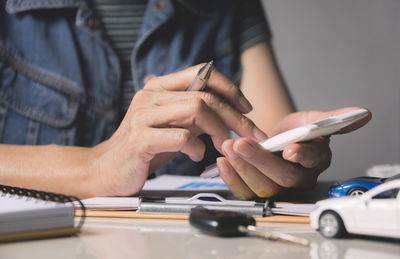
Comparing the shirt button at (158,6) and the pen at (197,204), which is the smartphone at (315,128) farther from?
the shirt button at (158,6)

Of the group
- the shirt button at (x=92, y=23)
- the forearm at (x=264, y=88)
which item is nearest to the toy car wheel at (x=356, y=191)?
the forearm at (x=264, y=88)

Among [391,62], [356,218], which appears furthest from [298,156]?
[391,62]

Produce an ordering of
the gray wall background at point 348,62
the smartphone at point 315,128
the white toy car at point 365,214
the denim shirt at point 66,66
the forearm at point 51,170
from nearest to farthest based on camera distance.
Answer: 1. the white toy car at point 365,214
2. the smartphone at point 315,128
3. the forearm at point 51,170
4. the denim shirt at point 66,66
5. the gray wall background at point 348,62

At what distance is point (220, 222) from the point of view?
0.43 metres

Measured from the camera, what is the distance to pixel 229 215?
0.45 meters

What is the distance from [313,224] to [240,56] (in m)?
1.00

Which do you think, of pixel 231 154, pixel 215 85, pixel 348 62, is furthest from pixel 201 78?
pixel 348 62

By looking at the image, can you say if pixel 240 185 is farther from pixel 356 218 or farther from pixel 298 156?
Answer: pixel 356 218

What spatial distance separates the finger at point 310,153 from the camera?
0.58m

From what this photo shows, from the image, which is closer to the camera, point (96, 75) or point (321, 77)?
point (96, 75)

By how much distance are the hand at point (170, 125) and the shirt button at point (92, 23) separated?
538 millimetres

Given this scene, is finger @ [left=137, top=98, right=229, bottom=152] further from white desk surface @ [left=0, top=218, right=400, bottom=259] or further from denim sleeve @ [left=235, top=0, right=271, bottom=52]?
denim sleeve @ [left=235, top=0, right=271, bottom=52]

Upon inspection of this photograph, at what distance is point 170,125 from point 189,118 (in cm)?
6

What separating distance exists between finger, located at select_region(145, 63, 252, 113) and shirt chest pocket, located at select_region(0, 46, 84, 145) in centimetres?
53
